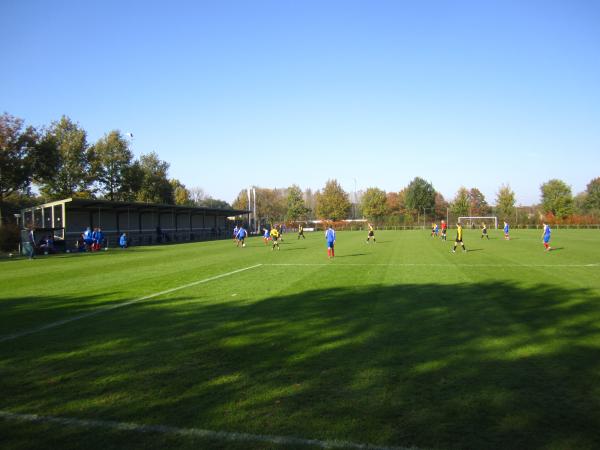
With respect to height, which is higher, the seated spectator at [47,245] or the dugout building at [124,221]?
the dugout building at [124,221]

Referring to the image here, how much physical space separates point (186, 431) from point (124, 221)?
144ft

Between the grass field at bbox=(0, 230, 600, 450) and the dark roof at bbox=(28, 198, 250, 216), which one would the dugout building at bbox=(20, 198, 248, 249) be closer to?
the dark roof at bbox=(28, 198, 250, 216)

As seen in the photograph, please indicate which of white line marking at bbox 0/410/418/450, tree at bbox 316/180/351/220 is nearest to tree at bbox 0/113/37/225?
white line marking at bbox 0/410/418/450

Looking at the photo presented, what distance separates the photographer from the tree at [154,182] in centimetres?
6712

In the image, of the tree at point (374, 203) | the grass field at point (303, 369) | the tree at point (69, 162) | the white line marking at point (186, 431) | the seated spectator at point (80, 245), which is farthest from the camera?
the tree at point (374, 203)

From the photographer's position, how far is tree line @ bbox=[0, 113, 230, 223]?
39.7m

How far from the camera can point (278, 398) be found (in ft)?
15.6

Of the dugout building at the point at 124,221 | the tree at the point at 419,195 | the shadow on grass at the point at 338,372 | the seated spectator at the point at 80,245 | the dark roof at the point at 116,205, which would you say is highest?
the tree at the point at 419,195

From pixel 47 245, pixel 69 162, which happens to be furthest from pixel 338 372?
pixel 69 162

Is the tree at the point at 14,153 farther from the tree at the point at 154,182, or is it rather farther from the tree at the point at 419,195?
the tree at the point at 419,195

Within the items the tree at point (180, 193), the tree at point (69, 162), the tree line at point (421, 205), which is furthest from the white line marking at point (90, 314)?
the tree at point (180, 193)

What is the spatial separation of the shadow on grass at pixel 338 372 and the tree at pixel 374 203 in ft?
306

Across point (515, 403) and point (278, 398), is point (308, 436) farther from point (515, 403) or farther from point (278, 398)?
point (515, 403)

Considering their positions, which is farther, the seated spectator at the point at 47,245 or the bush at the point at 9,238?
the bush at the point at 9,238
